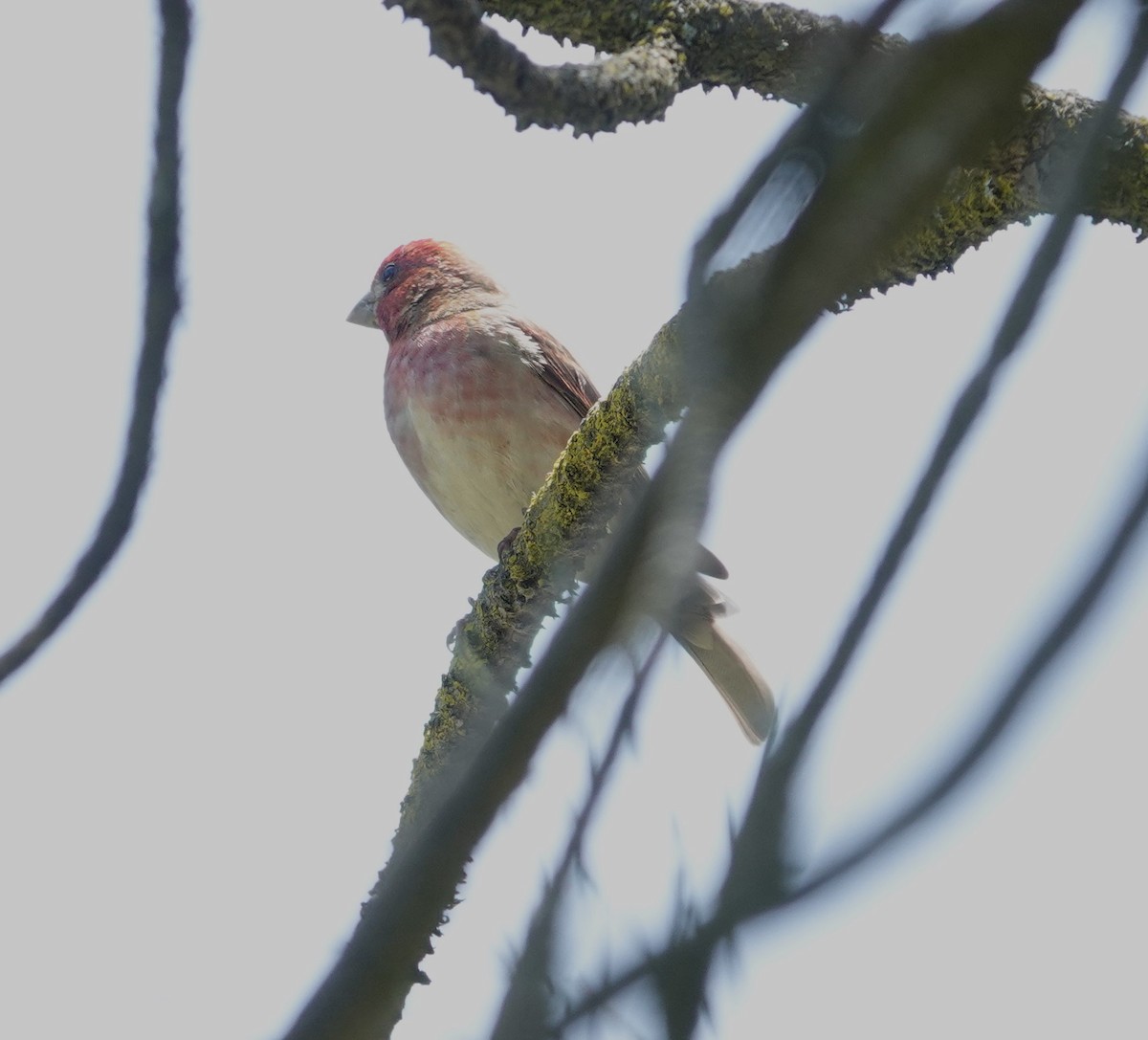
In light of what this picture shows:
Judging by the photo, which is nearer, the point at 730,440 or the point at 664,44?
the point at 730,440

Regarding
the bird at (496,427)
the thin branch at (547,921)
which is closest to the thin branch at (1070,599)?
the thin branch at (547,921)

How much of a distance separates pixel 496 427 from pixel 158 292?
3747 mm

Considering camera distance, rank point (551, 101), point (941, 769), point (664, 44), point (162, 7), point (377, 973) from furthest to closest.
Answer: point (664, 44) → point (551, 101) → point (162, 7) → point (377, 973) → point (941, 769)

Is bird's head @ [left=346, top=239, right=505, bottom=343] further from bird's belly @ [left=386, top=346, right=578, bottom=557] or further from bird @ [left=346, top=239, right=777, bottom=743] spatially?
bird's belly @ [left=386, top=346, right=578, bottom=557]

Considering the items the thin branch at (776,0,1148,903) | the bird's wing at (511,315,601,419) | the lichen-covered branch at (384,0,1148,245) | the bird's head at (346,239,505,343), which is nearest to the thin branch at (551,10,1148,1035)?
the thin branch at (776,0,1148,903)

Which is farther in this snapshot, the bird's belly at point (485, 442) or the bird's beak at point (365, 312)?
the bird's beak at point (365, 312)

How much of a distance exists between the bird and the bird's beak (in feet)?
2.86

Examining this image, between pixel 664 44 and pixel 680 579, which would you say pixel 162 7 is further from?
pixel 664 44

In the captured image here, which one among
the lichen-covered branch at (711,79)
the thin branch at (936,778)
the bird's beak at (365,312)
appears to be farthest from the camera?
the bird's beak at (365,312)

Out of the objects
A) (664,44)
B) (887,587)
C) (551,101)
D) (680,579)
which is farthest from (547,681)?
(664,44)

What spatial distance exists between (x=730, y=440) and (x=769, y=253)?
0.12 meters

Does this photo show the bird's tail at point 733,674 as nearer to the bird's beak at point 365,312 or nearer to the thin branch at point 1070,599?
the bird's beak at point 365,312

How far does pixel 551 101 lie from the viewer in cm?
272

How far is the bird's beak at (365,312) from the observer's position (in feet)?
22.5
